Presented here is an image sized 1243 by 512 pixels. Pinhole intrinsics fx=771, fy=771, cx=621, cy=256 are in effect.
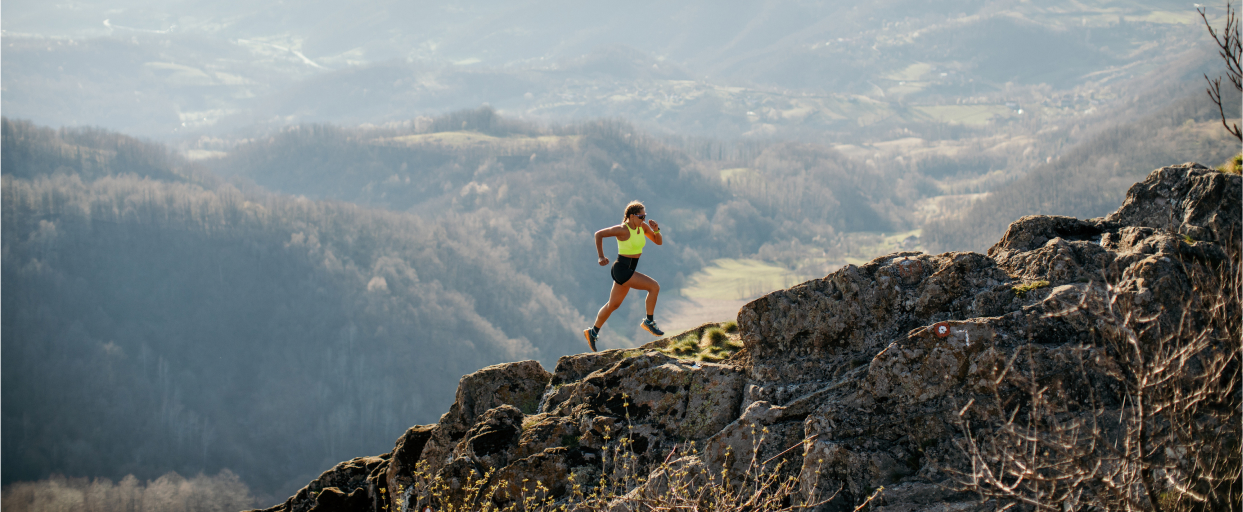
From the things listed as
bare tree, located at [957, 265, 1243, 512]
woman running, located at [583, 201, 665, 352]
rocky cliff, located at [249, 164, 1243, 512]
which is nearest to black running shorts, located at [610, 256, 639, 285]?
woman running, located at [583, 201, 665, 352]

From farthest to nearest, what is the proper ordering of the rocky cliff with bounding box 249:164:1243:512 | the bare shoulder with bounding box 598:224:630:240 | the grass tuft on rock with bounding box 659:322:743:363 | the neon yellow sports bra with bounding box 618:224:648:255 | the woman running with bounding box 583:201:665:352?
1. the neon yellow sports bra with bounding box 618:224:648:255
2. the woman running with bounding box 583:201:665:352
3. the bare shoulder with bounding box 598:224:630:240
4. the grass tuft on rock with bounding box 659:322:743:363
5. the rocky cliff with bounding box 249:164:1243:512

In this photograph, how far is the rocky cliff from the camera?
42.9 ft

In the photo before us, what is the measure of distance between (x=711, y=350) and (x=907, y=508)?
20.6 ft

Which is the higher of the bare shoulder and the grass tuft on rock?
the bare shoulder

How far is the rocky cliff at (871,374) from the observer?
1307 centimetres

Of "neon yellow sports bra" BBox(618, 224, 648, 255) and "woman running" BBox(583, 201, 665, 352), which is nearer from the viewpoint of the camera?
"woman running" BBox(583, 201, 665, 352)

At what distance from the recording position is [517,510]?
1545 centimetres

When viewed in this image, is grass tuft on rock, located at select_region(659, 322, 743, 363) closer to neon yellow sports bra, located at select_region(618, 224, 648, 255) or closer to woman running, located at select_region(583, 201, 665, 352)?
woman running, located at select_region(583, 201, 665, 352)

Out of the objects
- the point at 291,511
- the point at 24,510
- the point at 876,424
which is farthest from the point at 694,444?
the point at 24,510

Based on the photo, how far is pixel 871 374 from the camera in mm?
14172

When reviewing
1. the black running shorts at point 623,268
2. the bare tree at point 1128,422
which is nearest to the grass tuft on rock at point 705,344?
the black running shorts at point 623,268

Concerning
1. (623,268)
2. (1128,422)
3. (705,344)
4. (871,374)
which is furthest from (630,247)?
(1128,422)

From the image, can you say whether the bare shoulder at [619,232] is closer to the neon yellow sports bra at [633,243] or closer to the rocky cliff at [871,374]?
the neon yellow sports bra at [633,243]

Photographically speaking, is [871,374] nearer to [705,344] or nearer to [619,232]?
[705,344]
